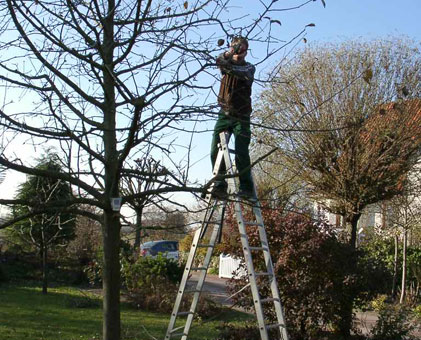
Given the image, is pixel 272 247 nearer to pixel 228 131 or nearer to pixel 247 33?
pixel 228 131

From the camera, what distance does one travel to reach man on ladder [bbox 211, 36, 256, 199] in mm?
4863

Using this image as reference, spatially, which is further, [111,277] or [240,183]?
[240,183]

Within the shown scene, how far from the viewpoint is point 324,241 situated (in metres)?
8.97

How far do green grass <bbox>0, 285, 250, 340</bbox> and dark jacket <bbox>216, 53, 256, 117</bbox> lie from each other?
10.7ft

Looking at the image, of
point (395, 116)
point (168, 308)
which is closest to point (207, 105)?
point (395, 116)

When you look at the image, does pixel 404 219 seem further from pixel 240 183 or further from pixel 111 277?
pixel 111 277

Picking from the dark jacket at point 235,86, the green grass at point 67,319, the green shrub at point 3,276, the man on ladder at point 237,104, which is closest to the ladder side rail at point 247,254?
the man on ladder at point 237,104

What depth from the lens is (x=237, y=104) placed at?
242 inches

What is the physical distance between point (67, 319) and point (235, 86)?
687 cm

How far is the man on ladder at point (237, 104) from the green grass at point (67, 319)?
2517mm

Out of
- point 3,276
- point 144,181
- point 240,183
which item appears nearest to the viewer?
point 144,181

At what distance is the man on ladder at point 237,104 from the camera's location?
4.86m

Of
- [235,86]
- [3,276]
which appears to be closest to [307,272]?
[235,86]

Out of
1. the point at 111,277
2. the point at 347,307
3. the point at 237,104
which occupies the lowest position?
the point at 347,307
